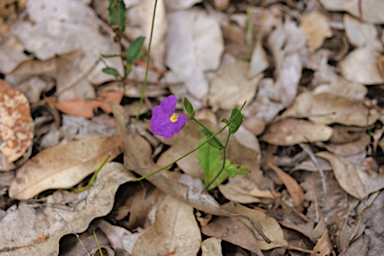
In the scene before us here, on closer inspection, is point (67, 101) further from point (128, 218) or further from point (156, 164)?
point (128, 218)

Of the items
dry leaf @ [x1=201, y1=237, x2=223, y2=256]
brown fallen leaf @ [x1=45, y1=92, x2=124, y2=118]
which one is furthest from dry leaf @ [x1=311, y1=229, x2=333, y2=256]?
brown fallen leaf @ [x1=45, y1=92, x2=124, y2=118]

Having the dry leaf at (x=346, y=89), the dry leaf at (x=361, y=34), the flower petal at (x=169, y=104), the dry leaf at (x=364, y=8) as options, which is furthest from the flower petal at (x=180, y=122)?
the dry leaf at (x=364, y=8)

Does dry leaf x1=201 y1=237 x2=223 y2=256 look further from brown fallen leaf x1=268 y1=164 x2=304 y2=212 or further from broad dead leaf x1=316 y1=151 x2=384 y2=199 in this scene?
broad dead leaf x1=316 y1=151 x2=384 y2=199

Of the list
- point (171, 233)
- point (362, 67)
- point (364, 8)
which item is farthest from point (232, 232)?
point (364, 8)

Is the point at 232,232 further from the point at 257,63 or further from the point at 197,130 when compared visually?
the point at 257,63

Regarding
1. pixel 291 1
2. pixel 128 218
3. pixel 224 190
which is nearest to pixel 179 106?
pixel 224 190

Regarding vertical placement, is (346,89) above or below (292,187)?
above
